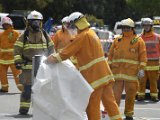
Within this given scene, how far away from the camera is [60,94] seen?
8.20m

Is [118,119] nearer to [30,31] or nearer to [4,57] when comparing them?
[30,31]

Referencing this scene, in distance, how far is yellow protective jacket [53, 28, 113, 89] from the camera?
8.91 metres

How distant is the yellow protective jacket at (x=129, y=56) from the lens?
11.5m

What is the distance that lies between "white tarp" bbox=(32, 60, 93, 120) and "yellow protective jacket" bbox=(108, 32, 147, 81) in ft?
10.5

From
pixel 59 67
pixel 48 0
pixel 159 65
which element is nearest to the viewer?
pixel 59 67

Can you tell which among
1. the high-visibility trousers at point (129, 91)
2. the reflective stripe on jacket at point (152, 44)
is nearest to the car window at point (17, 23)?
the reflective stripe on jacket at point (152, 44)

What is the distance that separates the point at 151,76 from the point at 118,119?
5.93 metres

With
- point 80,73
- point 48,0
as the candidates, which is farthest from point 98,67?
point 48,0

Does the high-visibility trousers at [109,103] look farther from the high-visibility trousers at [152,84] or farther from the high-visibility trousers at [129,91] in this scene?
the high-visibility trousers at [152,84]

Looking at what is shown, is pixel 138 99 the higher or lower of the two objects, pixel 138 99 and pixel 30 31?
the lower

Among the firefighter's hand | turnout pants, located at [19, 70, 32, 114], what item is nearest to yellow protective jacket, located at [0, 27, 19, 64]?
turnout pants, located at [19, 70, 32, 114]

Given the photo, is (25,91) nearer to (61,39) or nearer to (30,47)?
(30,47)

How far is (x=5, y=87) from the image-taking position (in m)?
16.1

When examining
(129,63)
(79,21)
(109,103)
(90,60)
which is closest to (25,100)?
(129,63)
